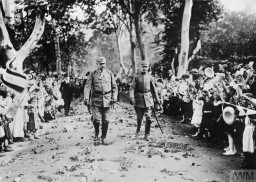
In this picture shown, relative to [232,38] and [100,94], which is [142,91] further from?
[232,38]

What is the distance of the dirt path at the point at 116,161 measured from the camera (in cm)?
691

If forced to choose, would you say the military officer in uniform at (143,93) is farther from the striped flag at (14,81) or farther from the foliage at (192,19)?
the foliage at (192,19)

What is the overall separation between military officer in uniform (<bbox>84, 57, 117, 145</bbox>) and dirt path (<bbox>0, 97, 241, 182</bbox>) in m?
0.64

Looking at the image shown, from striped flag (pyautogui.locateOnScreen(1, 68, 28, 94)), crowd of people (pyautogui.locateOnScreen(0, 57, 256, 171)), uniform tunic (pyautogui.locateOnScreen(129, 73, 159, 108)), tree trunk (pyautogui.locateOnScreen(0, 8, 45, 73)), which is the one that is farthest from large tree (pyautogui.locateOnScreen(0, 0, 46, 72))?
uniform tunic (pyautogui.locateOnScreen(129, 73, 159, 108))

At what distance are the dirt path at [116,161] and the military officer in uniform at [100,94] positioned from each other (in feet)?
2.11

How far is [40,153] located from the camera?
945cm

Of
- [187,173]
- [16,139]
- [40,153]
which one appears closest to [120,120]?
[16,139]

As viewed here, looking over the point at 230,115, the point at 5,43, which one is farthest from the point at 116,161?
the point at 5,43

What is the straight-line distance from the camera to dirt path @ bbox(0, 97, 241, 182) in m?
6.91

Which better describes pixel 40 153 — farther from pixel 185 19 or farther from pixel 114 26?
pixel 114 26

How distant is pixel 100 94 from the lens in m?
9.63

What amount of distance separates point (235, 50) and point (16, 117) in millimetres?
18843

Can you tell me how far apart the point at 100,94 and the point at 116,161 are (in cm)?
235

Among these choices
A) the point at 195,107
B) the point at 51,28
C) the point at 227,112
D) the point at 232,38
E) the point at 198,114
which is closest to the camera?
the point at 227,112
